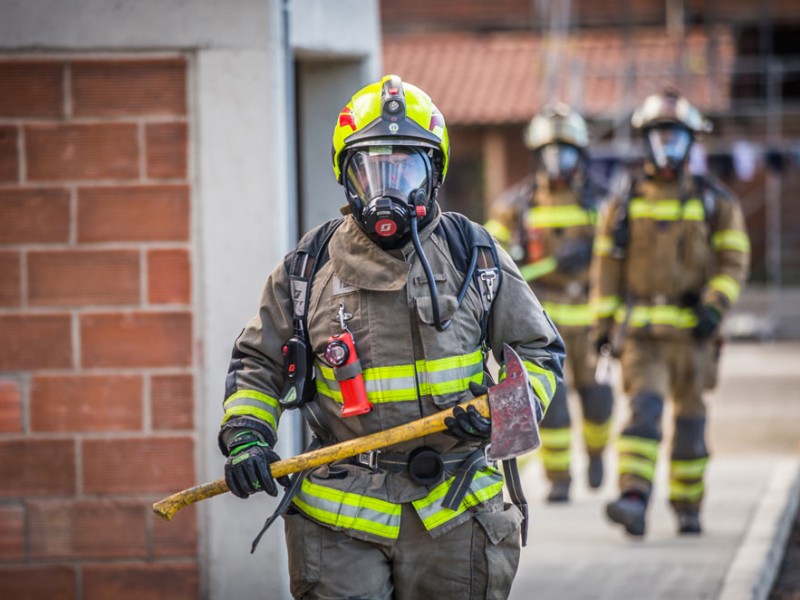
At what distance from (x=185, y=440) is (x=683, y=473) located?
Result: 3.23m

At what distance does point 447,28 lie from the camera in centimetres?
2647

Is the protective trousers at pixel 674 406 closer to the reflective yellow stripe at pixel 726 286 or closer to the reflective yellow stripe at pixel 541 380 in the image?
the reflective yellow stripe at pixel 726 286

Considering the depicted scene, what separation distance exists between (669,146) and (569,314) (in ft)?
5.62

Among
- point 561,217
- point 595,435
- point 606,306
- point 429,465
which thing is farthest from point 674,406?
point 429,465

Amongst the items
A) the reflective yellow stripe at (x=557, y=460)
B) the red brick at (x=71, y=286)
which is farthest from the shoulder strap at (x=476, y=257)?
the reflective yellow stripe at (x=557, y=460)

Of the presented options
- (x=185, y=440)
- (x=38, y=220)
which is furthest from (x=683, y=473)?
(x=38, y=220)

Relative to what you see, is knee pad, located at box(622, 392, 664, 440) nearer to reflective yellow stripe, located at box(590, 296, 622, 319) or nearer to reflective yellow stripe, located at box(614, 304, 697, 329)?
reflective yellow stripe, located at box(614, 304, 697, 329)

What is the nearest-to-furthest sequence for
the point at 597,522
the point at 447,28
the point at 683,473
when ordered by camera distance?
the point at 683,473 < the point at 597,522 < the point at 447,28

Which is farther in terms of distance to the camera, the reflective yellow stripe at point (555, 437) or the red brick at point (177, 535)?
the reflective yellow stripe at point (555, 437)

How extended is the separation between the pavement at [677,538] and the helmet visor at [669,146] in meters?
1.92

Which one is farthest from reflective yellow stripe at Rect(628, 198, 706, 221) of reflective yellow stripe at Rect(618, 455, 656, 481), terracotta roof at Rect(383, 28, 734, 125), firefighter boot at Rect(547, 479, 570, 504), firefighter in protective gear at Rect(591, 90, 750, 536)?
terracotta roof at Rect(383, 28, 734, 125)

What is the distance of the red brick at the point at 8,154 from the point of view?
18.4 ft

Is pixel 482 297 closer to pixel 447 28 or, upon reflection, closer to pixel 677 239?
pixel 677 239

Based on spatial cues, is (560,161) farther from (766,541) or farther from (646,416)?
(766,541)
